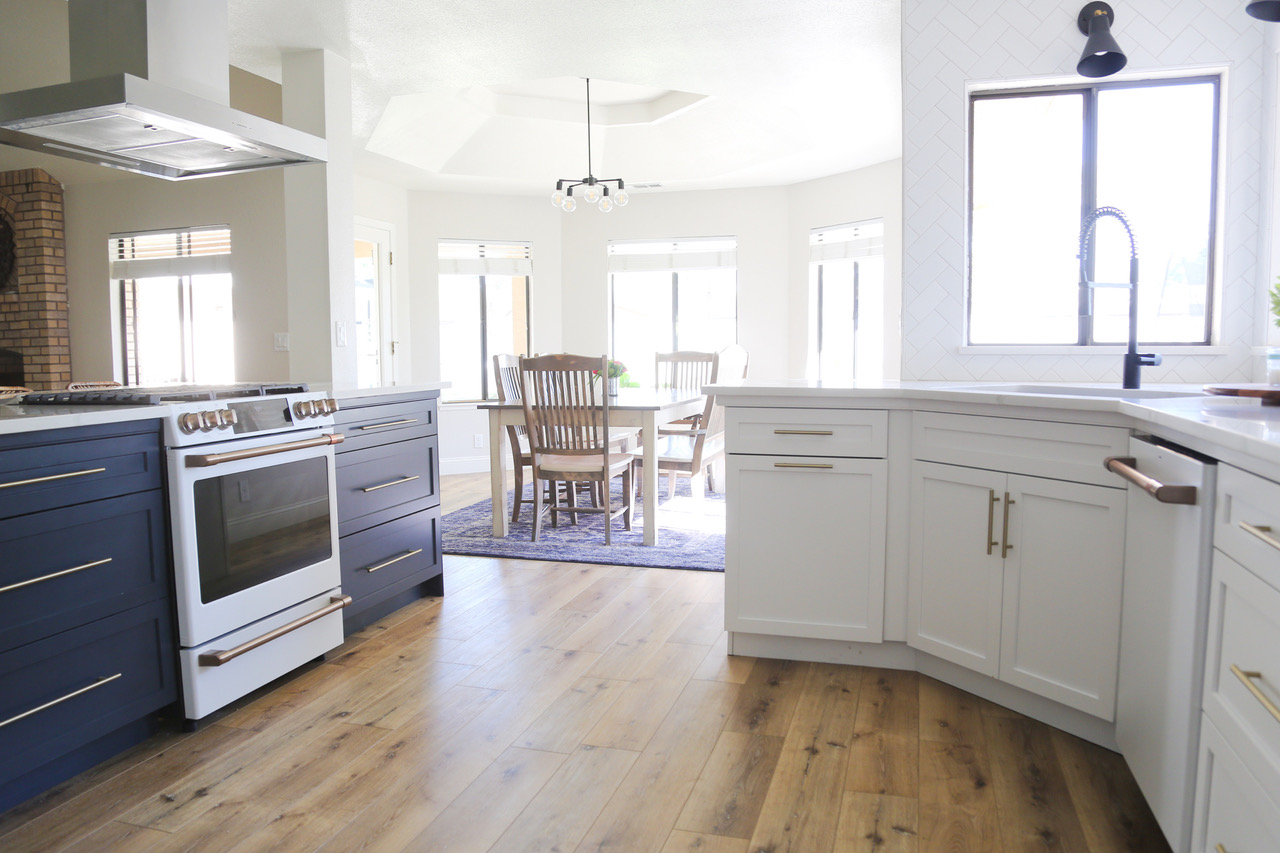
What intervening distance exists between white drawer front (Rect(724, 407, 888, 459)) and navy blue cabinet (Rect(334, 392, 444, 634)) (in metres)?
1.27

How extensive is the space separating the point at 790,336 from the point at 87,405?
210 inches

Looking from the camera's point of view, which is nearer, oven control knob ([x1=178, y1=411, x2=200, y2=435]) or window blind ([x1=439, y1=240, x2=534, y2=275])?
oven control knob ([x1=178, y1=411, x2=200, y2=435])

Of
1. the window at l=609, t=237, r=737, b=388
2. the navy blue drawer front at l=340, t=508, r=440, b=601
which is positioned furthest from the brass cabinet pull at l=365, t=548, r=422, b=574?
the window at l=609, t=237, r=737, b=388

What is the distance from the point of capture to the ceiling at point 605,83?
322 centimetres

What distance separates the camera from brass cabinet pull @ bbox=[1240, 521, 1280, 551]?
1056 millimetres

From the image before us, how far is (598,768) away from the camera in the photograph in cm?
189

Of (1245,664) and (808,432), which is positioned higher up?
(808,432)

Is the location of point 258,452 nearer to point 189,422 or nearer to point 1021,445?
point 189,422

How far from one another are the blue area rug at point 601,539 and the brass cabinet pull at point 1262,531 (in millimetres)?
2621

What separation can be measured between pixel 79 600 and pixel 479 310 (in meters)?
5.30

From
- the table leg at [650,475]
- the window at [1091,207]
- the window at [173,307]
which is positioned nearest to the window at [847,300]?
the table leg at [650,475]

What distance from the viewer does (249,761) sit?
1.94m

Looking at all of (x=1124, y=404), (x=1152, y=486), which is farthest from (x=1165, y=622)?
(x=1124, y=404)

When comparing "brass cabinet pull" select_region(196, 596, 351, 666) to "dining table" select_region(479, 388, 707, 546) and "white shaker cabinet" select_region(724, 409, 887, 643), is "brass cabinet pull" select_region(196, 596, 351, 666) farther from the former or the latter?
"dining table" select_region(479, 388, 707, 546)
